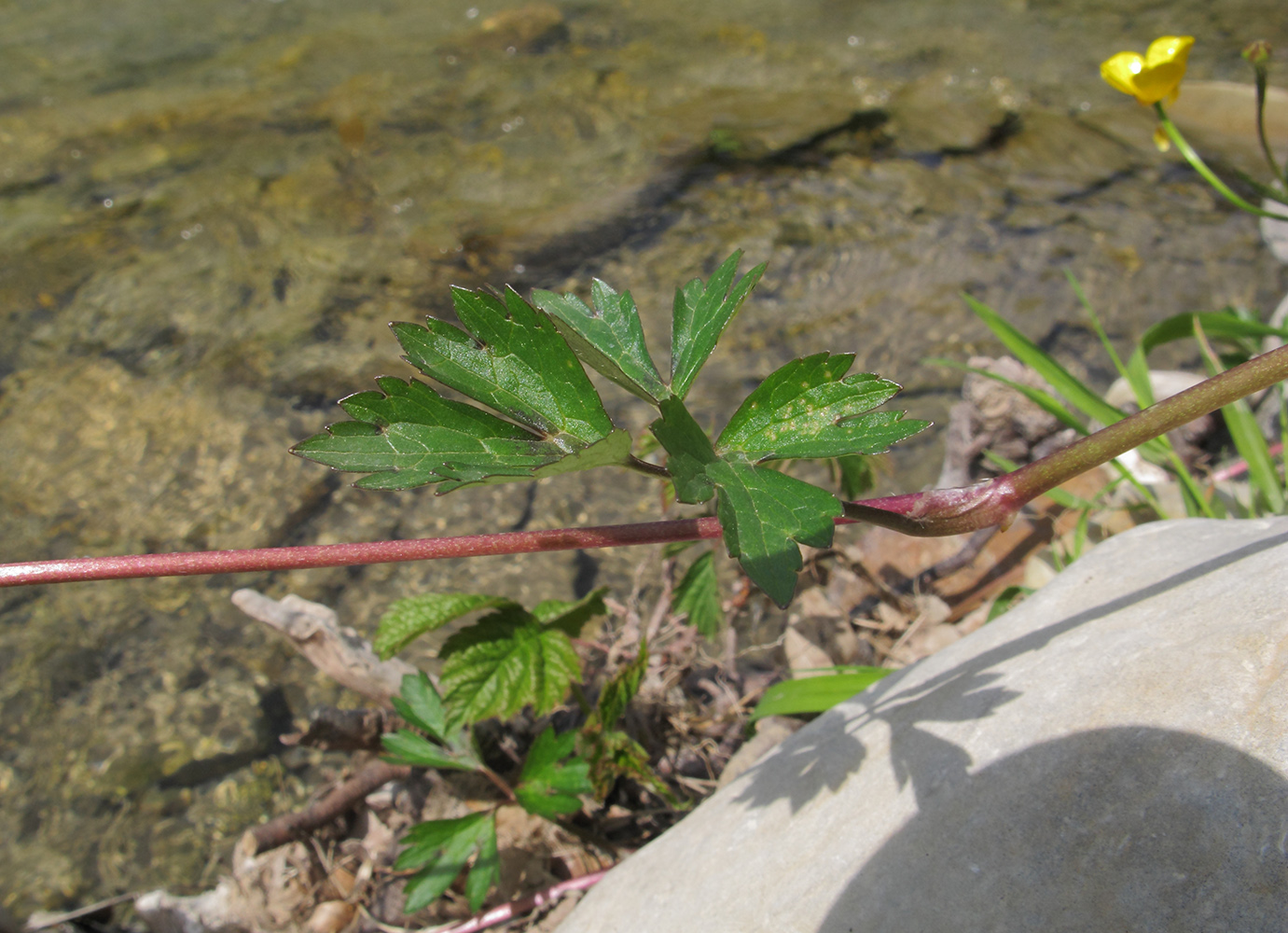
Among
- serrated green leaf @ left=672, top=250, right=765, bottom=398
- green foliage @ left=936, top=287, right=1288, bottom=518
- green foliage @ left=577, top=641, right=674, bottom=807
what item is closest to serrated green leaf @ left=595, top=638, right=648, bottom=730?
green foliage @ left=577, top=641, right=674, bottom=807

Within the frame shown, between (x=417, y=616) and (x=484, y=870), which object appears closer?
(x=484, y=870)

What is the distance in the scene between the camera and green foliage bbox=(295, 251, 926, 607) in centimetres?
92

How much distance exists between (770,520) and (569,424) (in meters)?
0.28

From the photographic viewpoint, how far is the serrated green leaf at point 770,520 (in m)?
0.86

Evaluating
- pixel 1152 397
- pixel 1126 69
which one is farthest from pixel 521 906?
pixel 1126 69

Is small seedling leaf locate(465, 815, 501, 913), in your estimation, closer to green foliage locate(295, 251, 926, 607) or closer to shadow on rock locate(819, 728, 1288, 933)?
shadow on rock locate(819, 728, 1288, 933)

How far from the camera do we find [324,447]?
3.11 feet

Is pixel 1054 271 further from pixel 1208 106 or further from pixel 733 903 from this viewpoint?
pixel 733 903

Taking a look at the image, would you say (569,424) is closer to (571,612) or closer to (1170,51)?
(571,612)

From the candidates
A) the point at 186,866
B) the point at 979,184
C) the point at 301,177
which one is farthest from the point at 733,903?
the point at 301,177

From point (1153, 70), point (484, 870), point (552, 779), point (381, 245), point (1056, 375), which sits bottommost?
point (484, 870)

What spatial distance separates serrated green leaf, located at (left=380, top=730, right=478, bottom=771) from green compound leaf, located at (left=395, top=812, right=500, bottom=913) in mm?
110

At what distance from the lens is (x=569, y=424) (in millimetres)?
1020

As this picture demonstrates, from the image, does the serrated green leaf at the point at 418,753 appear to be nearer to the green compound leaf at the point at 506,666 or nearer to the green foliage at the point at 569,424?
the green compound leaf at the point at 506,666
